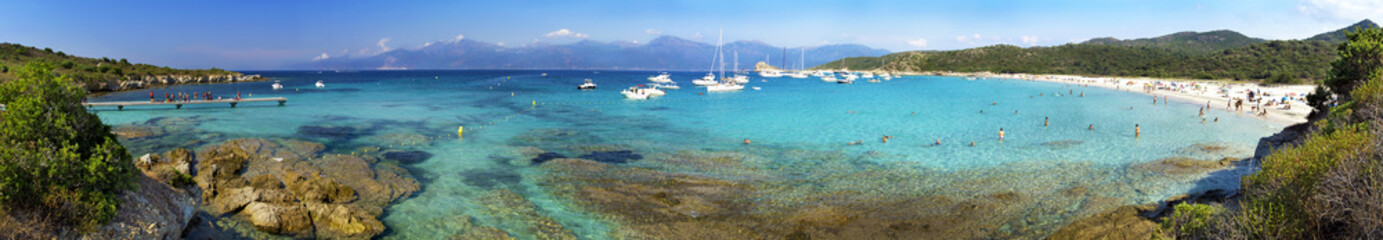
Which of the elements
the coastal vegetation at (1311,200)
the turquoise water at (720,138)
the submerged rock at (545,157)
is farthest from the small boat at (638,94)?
the coastal vegetation at (1311,200)

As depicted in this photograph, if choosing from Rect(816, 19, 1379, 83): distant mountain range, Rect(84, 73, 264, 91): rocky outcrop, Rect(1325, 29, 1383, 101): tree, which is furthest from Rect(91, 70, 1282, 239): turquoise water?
Rect(816, 19, 1379, 83): distant mountain range

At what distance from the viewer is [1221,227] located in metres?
7.61

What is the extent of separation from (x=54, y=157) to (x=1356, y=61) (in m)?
31.4

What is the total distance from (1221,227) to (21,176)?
1481 cm

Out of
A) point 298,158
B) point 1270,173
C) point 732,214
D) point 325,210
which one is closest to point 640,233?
point 732,214

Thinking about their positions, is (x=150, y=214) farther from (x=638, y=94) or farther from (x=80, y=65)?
(x=80, y=65)

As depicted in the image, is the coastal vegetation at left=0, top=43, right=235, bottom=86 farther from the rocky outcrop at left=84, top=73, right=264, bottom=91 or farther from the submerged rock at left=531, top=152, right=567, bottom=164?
the submerged rock at left=531, top=152, right=567, bottom=164

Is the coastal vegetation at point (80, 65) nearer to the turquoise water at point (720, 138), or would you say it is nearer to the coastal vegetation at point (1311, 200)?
the turquoise water at point (720, 138)

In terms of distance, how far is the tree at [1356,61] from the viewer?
18.5 meters

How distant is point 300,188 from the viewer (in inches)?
622

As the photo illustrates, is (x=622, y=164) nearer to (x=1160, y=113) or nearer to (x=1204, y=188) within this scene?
(x=1204, y=188)

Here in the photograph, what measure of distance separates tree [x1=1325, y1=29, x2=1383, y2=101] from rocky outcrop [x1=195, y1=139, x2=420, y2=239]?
26855 millimetres

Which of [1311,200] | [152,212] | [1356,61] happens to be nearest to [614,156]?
[152,212]

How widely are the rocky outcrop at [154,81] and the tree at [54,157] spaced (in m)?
57.9
